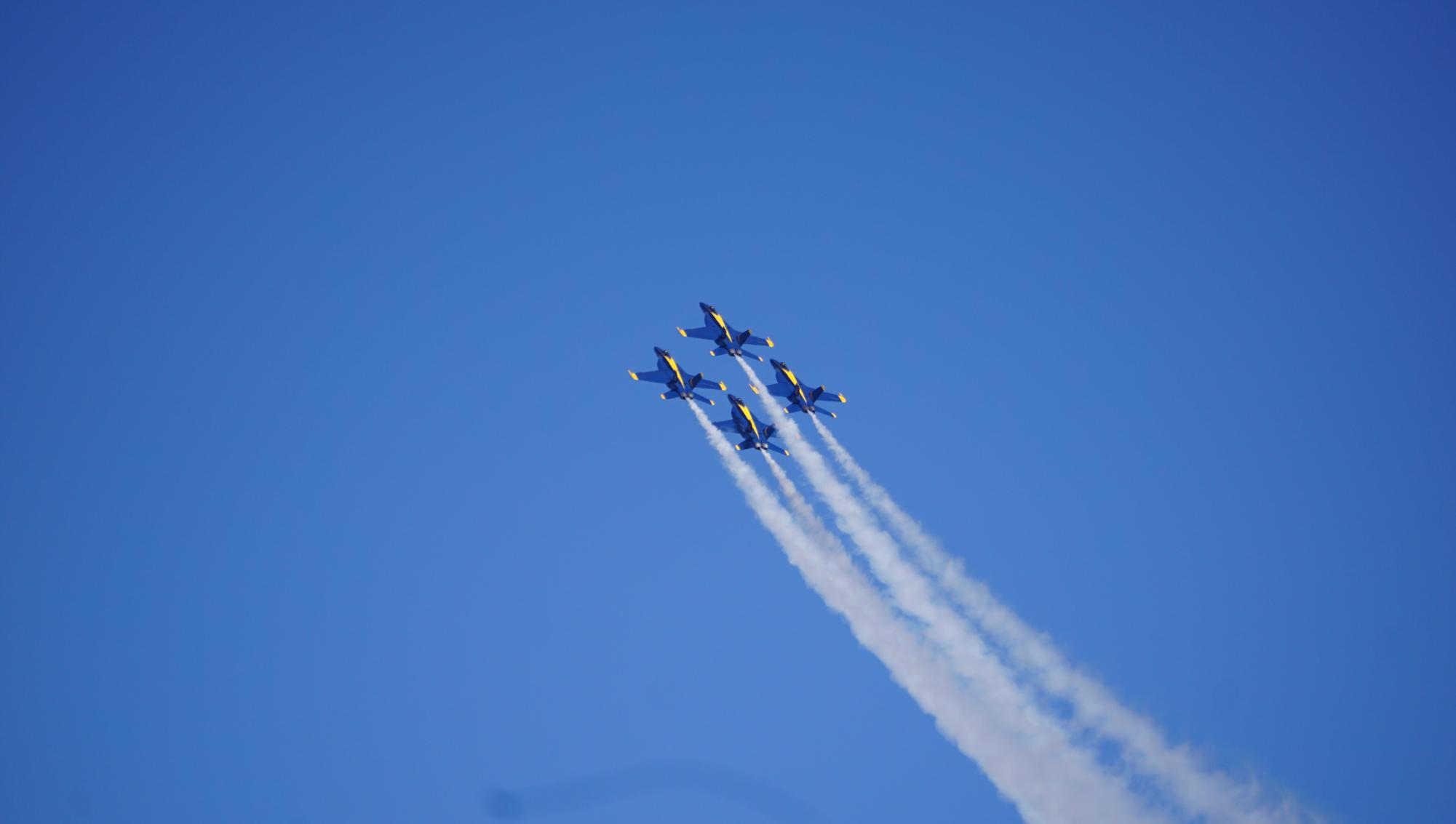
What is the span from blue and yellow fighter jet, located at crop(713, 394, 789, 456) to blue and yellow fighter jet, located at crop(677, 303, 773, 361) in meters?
3.40

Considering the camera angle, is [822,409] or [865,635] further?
[822,409]

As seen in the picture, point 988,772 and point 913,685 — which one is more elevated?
point 913,685

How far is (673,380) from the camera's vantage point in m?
86.7

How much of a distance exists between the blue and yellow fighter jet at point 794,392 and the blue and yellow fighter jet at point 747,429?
4.27 m

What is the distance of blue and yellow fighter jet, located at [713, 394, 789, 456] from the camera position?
283ft

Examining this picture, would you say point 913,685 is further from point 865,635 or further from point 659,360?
point 659,360

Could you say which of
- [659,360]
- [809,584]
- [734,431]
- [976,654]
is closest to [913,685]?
[976,654]

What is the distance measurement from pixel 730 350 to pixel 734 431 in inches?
233

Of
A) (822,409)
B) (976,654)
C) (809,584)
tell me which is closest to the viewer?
(976,654)

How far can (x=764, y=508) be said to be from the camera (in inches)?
3351

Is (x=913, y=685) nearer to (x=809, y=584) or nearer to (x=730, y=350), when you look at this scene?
(x=809, y=584)

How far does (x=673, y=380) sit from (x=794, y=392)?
393 inches

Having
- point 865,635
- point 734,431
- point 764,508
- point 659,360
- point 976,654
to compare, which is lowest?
point 976,654

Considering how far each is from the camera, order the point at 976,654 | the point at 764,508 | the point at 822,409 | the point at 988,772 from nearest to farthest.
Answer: the point at 988,772, the point at 976,654, the point at 764,508, the point at 822,409
